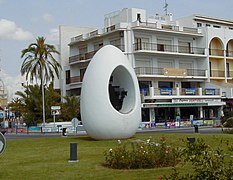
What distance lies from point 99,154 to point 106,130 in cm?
563

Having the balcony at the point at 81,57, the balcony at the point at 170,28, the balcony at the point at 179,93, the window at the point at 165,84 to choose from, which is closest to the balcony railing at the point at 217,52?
the balcony at the point at 170,28

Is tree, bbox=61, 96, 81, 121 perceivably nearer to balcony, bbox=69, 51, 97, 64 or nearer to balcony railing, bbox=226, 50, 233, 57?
balcony, bbox=69, 51, 97, 64

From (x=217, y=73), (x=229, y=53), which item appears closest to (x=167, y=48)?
(x=217, y=73)

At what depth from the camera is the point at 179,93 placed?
49.1m

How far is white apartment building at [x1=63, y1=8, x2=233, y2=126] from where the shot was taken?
157 ft

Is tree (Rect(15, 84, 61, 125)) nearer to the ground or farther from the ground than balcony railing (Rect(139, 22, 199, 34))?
nearer to the ground

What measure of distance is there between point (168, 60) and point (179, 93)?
4532 millimetres

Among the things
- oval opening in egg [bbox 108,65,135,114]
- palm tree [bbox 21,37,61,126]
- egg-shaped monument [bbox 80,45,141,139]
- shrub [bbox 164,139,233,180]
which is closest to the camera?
shrub [bbox 164,139,233,180]

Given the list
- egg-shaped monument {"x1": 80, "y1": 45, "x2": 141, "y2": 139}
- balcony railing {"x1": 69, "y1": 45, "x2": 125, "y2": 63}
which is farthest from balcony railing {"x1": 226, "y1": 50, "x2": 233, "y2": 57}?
egg-shaped monument {"x1": 80, "y1": 45, "x2": 141, "y2": 139}

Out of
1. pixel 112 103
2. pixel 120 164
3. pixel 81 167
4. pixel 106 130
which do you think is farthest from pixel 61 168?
pixel 112 103

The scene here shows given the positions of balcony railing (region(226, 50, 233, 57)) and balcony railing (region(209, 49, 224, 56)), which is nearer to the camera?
balcony railing (region(209, 49, 224, 56))

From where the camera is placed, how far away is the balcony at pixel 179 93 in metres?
46.9

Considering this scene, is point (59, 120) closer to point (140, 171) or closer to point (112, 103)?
point (112, 103)

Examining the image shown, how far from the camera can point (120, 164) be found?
1290 centimetres
